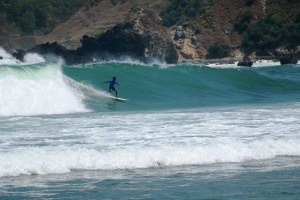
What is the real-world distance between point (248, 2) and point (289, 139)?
7619 cm

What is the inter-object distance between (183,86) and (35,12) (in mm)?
118043

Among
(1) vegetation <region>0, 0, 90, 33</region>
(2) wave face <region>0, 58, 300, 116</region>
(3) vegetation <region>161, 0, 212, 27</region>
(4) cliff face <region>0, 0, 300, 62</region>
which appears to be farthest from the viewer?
(1) vegetation <region>0, 0, 90, 33</region>

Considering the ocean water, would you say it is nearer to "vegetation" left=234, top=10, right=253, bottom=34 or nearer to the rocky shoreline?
the rocky shoreline

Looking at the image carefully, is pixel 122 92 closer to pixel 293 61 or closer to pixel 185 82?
pixel 185 82

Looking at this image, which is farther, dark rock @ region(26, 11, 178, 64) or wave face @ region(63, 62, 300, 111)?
dark rock @ region(26, 11, 178, 64)

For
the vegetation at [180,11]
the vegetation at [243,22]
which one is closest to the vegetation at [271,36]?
the vegetation at [243,22]

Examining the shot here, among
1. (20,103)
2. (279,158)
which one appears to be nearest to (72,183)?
(279,158)

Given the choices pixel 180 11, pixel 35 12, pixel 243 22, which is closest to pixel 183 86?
pixel 243 22

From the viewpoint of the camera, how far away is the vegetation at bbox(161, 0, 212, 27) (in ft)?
381

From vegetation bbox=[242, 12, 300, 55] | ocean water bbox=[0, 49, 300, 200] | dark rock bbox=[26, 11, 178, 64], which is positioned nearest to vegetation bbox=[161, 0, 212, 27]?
vegetation bbox=[242, 12, 300, 55]

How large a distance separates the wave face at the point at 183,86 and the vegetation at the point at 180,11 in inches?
3024

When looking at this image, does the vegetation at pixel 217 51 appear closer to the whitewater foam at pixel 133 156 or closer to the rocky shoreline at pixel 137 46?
the rocky shoreline at pixel 137 46

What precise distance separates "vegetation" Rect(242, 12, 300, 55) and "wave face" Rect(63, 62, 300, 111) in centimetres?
3468

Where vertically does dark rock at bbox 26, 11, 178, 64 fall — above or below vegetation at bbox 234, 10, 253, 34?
below
